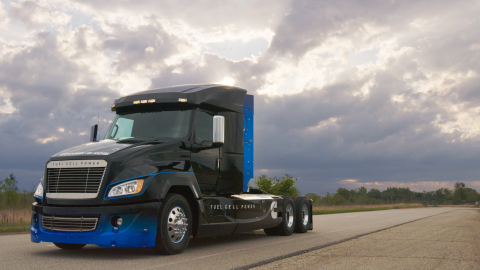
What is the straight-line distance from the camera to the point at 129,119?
879 cm

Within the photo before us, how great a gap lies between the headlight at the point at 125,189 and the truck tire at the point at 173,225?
58cm

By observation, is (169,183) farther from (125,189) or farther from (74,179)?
(74,179)

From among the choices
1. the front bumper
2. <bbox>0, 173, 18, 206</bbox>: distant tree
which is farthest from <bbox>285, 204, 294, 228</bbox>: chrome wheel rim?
<bbox>0, 173, 18, 206</bbox>: distant tree

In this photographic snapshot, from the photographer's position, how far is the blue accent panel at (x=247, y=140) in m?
10.7

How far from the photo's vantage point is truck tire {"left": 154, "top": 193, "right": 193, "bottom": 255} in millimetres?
7207

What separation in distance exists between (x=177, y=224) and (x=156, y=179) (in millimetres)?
948

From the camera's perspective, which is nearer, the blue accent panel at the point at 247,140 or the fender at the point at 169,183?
the fender at the point at 169,183

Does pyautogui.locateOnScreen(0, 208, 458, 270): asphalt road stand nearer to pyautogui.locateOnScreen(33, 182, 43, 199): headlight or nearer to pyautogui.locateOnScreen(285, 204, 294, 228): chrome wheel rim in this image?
pyautogui.locateOnScreen(33, 182, 43, 199): headlight

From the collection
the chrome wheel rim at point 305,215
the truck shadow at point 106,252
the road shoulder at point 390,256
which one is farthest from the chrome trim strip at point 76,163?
the chrome wheel rim at point 305,215

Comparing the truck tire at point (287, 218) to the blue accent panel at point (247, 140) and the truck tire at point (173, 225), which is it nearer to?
the blue accent panel at point (247, 140)

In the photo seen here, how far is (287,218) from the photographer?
12336 millimetres

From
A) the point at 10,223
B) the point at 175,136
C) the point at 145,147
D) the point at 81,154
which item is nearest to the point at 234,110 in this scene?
the point at 175,136

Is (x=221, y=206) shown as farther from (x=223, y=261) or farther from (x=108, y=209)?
(x=108, y=209)

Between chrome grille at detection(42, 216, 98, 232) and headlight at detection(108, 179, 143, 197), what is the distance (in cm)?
49
